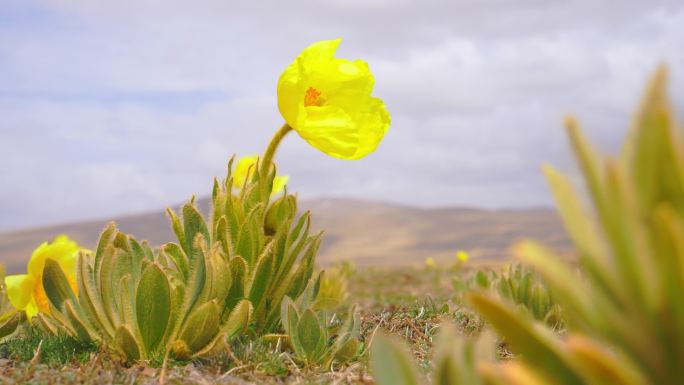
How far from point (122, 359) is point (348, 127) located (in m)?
1.27

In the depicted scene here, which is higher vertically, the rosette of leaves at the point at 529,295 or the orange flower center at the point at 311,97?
the orange flower center at the point at 311,97

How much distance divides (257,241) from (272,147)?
40 centimetres

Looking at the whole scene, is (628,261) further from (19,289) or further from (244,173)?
(19,289)

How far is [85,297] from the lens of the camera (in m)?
2.89

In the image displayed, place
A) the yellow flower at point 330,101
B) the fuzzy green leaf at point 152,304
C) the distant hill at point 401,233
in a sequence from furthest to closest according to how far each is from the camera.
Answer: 1. the distant hill at point 401,233
2. the yellow flower at point 330,101
3. the fuzzy green leaf at point 152,304

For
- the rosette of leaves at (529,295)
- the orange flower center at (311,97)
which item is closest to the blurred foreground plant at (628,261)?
the orange flower center at (311,97)

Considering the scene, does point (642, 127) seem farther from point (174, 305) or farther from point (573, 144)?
point (174, 305)

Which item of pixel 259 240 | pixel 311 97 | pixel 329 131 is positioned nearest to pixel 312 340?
pixel 259 240

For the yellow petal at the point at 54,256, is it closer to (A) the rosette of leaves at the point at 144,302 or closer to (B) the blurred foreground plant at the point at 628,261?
(A) the rosette of leaves at the point at 144,302

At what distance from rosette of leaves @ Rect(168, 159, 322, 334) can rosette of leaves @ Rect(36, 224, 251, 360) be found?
55mm

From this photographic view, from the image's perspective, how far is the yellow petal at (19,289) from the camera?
363 cm

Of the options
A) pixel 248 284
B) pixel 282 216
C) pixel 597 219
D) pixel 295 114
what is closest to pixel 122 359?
pixel 248 284

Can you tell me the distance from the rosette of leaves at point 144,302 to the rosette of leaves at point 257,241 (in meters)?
0.06

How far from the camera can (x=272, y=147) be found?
122 inches
